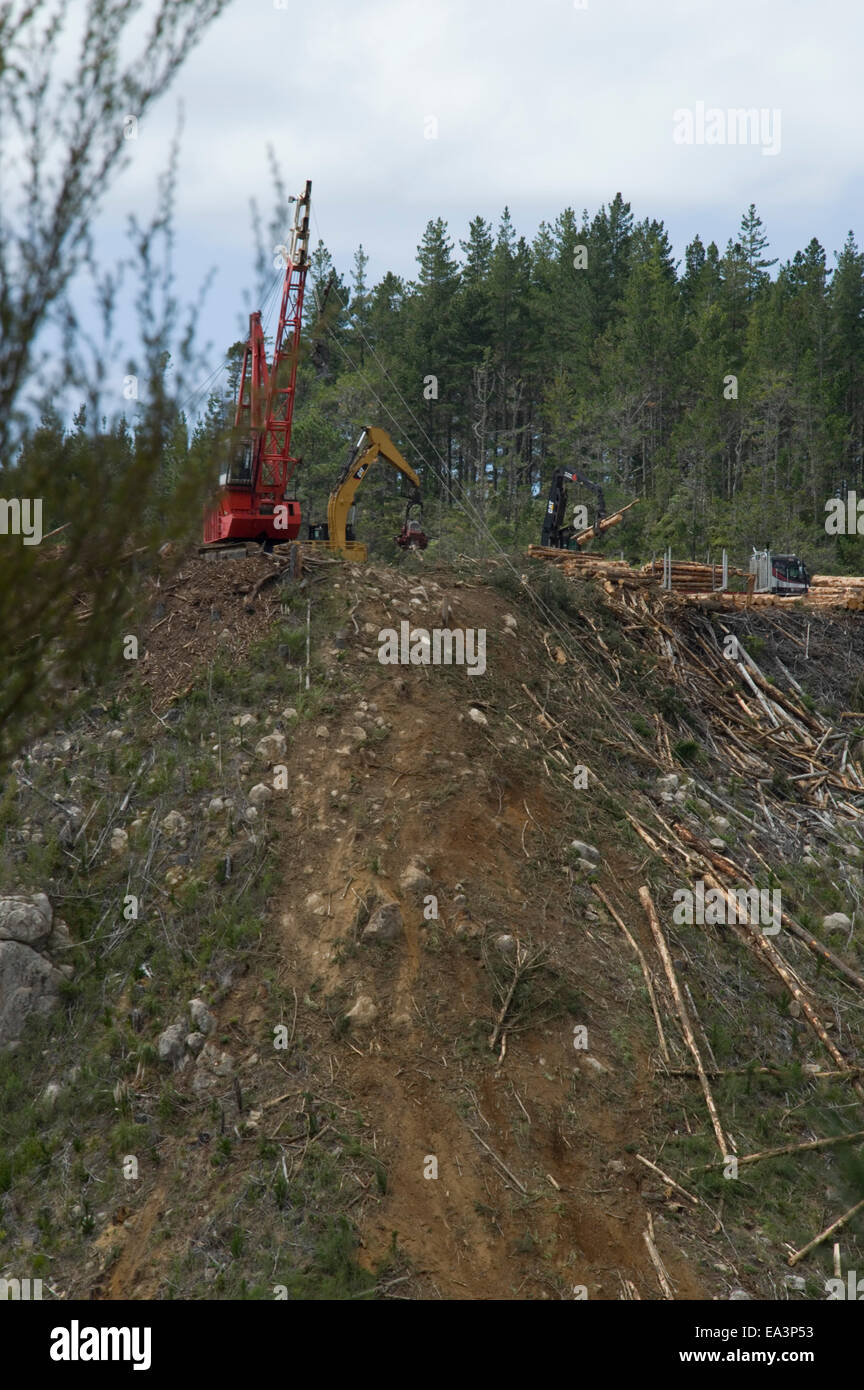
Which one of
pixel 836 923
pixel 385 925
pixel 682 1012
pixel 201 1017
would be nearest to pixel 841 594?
pixel 836 923

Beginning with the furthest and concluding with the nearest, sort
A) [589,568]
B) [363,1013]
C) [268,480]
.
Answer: [589,568] → [268,480] → [363,1013]

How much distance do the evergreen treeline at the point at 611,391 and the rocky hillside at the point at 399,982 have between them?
22.0 meters

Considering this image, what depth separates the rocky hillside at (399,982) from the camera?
6457 millimetres

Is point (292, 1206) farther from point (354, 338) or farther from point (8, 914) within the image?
point (354, 338)

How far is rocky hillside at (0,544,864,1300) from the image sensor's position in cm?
646

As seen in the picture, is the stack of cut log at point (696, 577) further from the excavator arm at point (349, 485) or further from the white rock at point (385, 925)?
the white rock at point (385, 925)

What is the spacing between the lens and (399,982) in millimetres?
7730

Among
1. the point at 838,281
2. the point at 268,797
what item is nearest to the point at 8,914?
the point at 268,797

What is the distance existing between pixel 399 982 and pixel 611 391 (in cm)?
3365

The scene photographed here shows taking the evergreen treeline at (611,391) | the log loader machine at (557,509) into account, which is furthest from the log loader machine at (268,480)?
the evergreen treeline at (611,391)

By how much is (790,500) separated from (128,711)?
105 feet

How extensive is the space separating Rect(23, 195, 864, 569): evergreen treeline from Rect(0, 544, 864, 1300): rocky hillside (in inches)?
866

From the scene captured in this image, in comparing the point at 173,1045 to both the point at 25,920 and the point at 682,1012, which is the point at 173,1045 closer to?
the point at 25,920

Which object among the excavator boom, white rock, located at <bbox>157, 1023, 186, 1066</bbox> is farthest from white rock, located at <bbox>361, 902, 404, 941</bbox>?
the excavator boom
